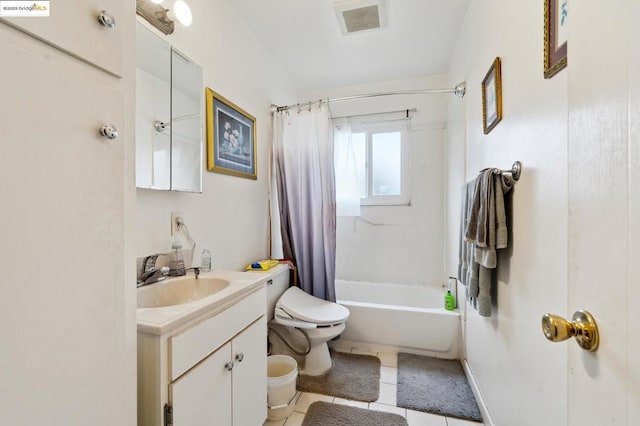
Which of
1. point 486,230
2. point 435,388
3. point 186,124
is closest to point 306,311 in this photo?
point 435,388

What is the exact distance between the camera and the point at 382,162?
9.50ft

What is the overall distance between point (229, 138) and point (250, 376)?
134 cm

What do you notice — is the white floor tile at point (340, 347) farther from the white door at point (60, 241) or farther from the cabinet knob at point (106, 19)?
the cabinet knob at point (106, 19)

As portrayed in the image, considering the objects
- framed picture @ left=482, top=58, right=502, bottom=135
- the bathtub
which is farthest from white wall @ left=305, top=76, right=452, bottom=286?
framed picture @ left=482, top=58, right=502, bottom=135

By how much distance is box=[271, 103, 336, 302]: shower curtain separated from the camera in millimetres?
2158

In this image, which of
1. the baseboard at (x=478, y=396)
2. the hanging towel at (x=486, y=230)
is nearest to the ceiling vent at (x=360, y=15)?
the hanging towel at (x=486, y=230)

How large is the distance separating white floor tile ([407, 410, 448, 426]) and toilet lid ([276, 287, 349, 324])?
635mm

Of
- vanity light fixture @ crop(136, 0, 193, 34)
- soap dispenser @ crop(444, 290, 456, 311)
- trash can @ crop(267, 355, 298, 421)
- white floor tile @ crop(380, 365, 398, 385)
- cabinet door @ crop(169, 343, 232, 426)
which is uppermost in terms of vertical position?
vanity light fixture @ crop(136, 0, 193, 34)

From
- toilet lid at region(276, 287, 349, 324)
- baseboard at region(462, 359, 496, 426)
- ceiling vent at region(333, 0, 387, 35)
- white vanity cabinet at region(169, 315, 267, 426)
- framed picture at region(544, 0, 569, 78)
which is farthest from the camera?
toilet lid at region(276, 287, 349, 324)

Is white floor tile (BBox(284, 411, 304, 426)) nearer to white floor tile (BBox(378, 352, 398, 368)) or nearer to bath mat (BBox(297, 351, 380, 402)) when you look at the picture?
bath mat (BBox(297, 351, 380, 402))

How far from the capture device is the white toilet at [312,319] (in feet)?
5.89

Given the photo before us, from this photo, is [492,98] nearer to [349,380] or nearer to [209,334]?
[209,334]

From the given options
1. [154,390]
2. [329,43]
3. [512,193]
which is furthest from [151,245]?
[329,43]

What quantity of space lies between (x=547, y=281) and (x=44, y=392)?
4.12 feet
